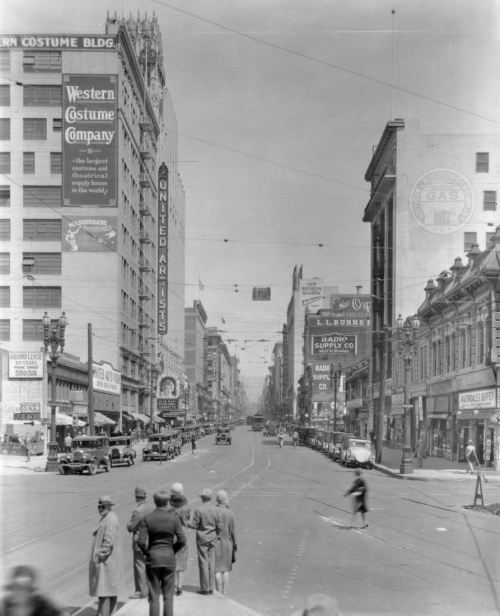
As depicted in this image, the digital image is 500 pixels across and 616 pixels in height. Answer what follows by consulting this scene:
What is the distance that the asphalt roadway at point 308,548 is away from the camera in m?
12.3

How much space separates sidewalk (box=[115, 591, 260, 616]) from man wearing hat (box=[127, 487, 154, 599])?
0.80 feet

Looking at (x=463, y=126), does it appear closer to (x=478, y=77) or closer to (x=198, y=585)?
(x=478, y=77)

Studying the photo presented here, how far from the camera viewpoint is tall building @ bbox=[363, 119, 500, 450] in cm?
6862

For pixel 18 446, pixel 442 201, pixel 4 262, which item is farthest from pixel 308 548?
pixel 4 262

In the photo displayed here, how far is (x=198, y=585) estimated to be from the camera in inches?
516

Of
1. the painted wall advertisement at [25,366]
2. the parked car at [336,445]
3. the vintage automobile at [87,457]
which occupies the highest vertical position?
the painted wall advertisement at [25,366]

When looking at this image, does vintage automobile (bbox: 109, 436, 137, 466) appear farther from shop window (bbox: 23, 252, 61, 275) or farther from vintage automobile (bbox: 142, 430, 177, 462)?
shop window (bbox: 23, 252, 61, 275)

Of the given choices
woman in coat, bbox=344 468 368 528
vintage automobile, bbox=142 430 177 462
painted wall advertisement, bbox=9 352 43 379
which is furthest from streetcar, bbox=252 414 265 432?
woman in coat, bbox=344 468 368 528

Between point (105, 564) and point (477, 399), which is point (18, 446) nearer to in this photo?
point (477, 399)

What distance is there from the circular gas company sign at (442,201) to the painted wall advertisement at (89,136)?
89.6 feet

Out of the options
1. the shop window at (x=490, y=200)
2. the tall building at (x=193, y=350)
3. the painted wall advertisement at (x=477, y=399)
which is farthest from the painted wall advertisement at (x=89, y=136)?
the tall building at (x=193, y=350)

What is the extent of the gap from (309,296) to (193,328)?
35.7 m

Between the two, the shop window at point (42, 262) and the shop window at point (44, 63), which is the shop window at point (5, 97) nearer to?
the shop window at point (44, 63)

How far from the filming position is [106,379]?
250 ft
